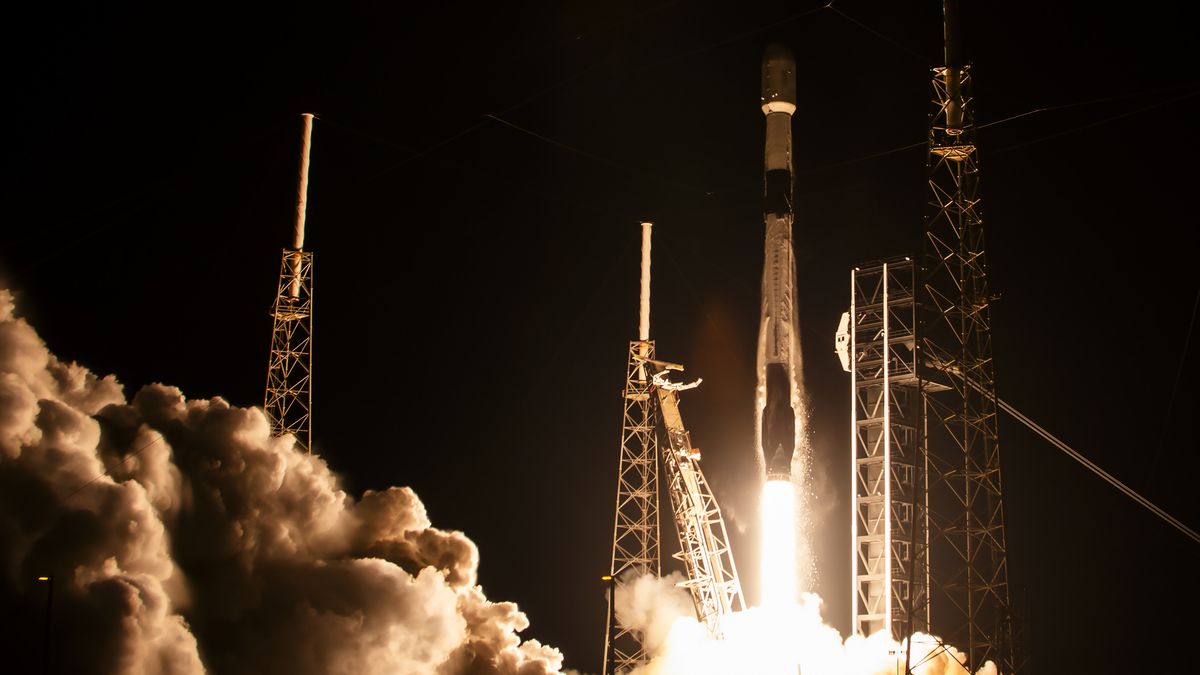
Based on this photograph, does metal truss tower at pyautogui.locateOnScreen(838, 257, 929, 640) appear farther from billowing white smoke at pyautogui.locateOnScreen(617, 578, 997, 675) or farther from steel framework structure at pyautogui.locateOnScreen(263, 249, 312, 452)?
steel framework structure at pyautogui.locateOnScreen(263, 249, 312, 452)

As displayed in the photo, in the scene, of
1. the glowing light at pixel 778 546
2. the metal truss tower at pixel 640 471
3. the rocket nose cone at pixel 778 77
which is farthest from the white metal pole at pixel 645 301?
the rocket nose cone at pixel 778 77

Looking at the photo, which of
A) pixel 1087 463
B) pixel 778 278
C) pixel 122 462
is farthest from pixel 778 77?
pixel 122 462

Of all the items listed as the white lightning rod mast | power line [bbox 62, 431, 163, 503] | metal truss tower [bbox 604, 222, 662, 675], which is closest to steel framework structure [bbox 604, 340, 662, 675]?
metal truss tower [bbox 604, 222, 662, 675]

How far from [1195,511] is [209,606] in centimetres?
→ 2404

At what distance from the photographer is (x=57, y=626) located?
28266 millimetres

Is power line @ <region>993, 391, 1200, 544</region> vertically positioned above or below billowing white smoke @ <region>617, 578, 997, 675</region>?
above

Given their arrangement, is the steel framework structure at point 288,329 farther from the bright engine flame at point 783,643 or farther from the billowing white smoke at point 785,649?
the billowing white smoke at point 785,649

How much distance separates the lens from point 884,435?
1371 inches

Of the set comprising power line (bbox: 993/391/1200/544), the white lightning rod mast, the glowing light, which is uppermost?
the white lightning rod mast

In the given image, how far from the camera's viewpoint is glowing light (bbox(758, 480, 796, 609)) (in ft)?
108

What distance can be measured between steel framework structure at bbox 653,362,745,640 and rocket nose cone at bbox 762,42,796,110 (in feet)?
25.1

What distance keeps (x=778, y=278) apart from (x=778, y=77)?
4.45 m

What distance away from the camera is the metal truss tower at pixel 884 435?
34750 mm

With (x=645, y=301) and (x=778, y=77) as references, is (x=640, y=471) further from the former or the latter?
(x=778, y=77)
